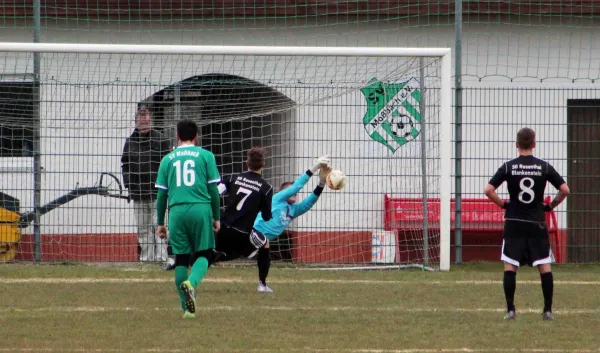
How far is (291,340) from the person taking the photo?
8.02 meters

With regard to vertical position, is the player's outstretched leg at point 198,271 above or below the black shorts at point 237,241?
below

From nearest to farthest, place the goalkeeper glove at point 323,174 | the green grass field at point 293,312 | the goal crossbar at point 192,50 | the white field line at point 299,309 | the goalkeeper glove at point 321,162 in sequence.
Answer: the green grass field at point 293,312 → the white field line at point 299,309 → the goalkeeper glove at point 321,162 → the goalkeeper glove at point 323,174 → the goal crossbar at point 192,50

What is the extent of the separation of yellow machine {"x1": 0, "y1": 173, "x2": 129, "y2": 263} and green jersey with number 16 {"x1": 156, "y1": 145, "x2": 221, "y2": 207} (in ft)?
17.3

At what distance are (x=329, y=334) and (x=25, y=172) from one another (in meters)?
7.22

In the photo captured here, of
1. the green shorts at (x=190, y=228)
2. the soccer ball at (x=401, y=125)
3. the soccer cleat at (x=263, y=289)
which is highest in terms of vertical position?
the soccer ball at (x=401, y=125)

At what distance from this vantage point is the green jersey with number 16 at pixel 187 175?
9.27 metres

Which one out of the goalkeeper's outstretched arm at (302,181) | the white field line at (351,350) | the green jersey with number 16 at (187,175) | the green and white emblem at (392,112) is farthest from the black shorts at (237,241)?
the green and white emblem at (392,112)


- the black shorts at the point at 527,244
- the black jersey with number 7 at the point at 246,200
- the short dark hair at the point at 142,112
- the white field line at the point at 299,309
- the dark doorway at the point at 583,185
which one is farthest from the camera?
the dark doorway at the point at 583,185

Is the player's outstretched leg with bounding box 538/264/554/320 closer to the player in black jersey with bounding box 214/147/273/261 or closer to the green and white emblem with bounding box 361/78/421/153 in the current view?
the player in black jersey with bounding box 214/147/273/261

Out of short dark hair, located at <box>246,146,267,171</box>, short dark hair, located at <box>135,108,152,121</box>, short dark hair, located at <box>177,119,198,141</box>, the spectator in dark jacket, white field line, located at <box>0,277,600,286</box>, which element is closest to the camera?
short dark hair, located at <box>177,119,198,141</box>

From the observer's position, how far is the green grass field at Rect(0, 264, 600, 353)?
7852 mm

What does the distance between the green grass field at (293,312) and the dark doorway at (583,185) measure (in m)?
2.17

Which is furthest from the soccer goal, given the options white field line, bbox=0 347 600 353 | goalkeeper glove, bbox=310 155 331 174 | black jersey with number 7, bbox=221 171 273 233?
white field line, bbox=0 347 600 353

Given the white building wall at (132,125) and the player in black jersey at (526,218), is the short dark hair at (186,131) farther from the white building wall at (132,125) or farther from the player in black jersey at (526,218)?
the white building wall at (132,125)
